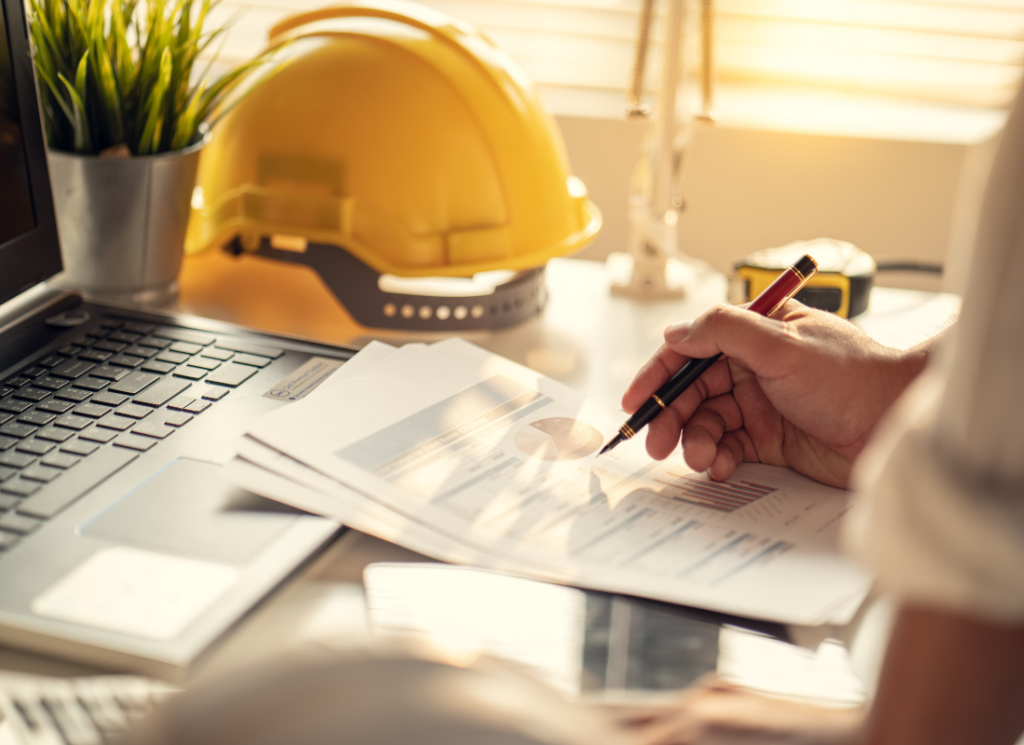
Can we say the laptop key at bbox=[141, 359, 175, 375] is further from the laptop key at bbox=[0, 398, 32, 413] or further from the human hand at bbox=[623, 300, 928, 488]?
the human hand at bbox=[623, 300, 928, 488]

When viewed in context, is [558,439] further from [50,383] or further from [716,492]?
[50,383]

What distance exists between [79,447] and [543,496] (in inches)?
10.3

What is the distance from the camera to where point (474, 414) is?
57 centimetres

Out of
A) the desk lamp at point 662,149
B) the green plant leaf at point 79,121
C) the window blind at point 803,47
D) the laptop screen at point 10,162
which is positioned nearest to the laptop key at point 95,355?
the laptop screen at point 10,162

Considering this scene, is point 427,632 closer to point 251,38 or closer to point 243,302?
point 243,302

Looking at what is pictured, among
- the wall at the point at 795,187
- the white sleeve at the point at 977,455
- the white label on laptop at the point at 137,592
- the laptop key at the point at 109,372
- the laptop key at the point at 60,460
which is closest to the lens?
the white sleeve at the point at 977,455

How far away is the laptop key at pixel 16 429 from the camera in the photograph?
1.64 feet

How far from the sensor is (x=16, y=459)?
1.56 feet

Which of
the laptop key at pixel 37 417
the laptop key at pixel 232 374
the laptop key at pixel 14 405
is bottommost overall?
the laptop key at pixel 232 374

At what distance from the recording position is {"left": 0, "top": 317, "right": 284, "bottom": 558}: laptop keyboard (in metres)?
0.46

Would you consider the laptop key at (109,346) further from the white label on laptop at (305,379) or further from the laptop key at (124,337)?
the white label on laptop at (305,379)

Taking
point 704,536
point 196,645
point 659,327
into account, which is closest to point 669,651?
point 704,536

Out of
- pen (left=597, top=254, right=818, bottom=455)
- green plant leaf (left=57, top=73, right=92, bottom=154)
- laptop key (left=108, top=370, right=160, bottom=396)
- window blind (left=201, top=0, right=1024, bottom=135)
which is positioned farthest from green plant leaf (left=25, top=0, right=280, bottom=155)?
window blind (left=201, top=0, right=1024, bottom=135)

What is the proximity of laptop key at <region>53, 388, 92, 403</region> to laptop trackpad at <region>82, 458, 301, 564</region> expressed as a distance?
0.34 ft
